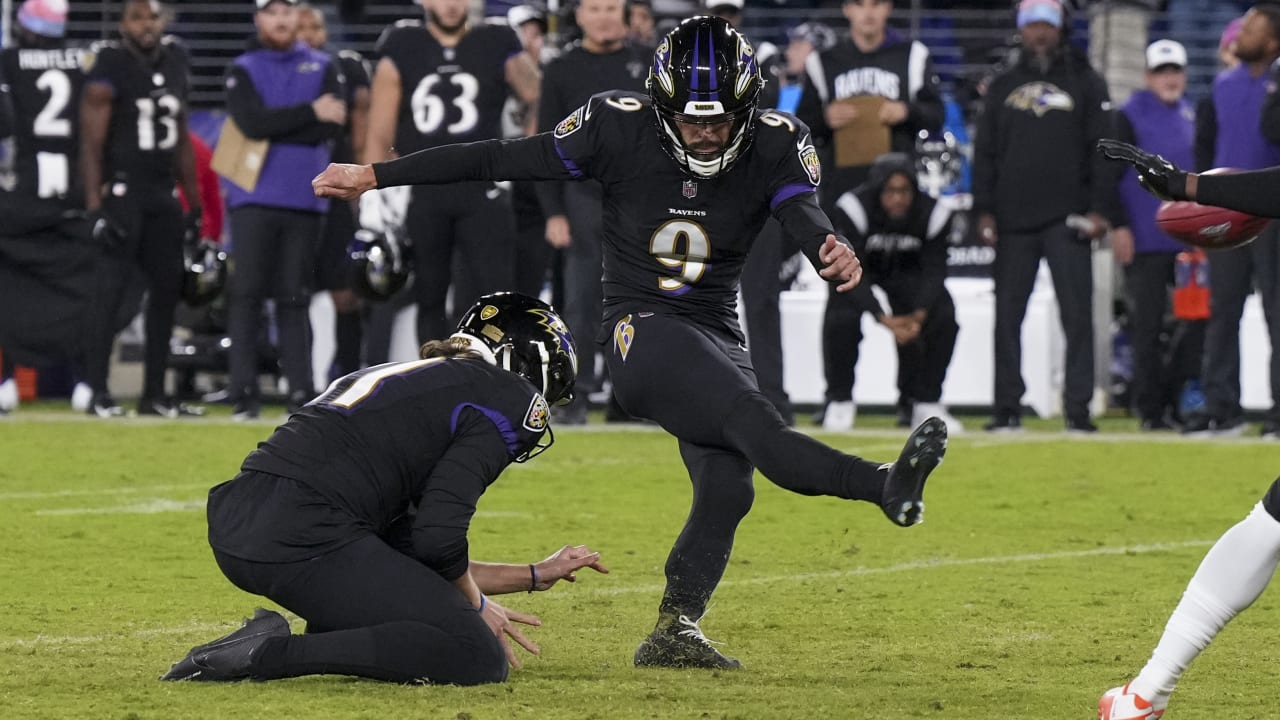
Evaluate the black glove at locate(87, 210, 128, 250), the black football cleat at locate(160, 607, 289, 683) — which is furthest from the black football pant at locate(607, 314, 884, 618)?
the black glove at locate(87, 210, 128, 250)

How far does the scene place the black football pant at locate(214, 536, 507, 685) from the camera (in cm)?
462

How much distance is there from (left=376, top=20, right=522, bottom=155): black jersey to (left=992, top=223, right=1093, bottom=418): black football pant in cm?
311

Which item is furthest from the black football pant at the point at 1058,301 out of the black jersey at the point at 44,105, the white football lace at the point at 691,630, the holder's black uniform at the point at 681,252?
the white football lace at the point at 691,630

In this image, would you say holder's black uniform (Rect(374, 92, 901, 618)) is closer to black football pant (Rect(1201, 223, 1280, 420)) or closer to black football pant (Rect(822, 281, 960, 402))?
black football pant (Rect(1201, 223, 1280, 420))

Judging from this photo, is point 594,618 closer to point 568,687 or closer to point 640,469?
point 568,687

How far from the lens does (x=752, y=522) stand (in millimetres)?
8109

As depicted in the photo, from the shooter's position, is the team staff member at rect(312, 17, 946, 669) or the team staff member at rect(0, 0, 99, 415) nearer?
the team staff member at rect(312, 17, 946, 669)

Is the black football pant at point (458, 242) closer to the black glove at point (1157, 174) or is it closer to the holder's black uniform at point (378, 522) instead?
the holder's black uniform at point (378, 522)

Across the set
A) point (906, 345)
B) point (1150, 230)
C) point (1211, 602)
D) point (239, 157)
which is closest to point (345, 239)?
point (239, 157)

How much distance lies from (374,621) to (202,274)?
27.6 feet

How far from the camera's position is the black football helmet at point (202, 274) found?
41.7 feet

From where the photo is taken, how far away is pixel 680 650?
5051 millimetres

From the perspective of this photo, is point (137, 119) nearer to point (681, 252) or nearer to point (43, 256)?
point (43, 256)

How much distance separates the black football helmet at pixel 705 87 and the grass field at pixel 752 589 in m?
1.33
